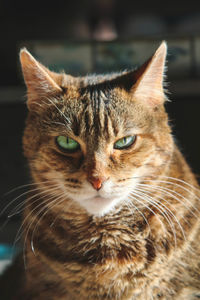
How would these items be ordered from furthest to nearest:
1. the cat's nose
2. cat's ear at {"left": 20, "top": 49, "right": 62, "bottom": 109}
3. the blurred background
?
the blurred background
cat's ear at {"left": 20, "top": 49, "right": 62, "bottom": 109}
the cat's nose

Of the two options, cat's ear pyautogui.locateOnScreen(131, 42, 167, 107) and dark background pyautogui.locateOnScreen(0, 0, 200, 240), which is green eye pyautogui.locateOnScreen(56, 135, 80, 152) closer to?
cat's ear pyautogui.locateOnScreen(131, 42, 167, 107)

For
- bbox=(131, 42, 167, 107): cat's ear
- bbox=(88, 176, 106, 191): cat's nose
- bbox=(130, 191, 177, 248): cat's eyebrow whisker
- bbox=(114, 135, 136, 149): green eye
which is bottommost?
bbox=(130, 191, 177, 248): cat's eyebrow whisker

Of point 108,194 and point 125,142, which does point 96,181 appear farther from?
point 125,142

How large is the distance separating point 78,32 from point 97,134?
1.74 m

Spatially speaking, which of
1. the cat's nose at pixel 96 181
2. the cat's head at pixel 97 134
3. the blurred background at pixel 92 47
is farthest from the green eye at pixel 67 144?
the blurred background at pixel 92 47

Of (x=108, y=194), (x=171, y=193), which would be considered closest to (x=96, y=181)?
(x=108, y=194)

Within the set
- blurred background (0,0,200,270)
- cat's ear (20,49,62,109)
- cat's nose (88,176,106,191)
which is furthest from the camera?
blurred background (0,0,200,270)

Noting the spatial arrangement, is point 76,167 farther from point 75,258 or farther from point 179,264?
point 179,264

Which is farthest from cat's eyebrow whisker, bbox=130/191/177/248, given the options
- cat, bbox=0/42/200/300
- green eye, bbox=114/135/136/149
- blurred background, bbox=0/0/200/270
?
blurred background, bbox=0/0/200/270

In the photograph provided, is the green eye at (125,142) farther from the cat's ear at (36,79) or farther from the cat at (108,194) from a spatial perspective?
the cat's ear at (36,79)

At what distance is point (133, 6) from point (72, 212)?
1809 mm

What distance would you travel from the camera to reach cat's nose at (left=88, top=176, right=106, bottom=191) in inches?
33.5

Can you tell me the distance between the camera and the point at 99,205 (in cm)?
90

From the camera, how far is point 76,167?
911mm
